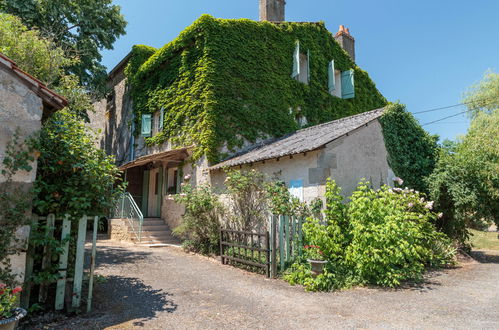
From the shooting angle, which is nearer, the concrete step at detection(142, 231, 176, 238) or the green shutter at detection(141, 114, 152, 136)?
the concrete step at detection(142, 231, 176, 238)

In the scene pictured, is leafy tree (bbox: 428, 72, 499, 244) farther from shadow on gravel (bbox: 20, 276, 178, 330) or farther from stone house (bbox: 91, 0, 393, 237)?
shadow on gravel (bbox: 20, 276, 178, 330)

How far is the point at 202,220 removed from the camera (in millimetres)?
9727

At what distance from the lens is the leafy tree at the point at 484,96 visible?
808 inches

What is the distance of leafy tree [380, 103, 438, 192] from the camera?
9.94 m

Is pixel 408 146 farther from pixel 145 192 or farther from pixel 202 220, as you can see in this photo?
→ pixel 145 192

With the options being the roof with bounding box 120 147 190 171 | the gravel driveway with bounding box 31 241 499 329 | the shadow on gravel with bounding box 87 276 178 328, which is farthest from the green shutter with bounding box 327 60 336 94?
the shadow on gravel with bounding box 87 276 178 328

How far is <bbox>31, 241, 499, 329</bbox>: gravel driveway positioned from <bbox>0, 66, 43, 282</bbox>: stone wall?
127 cm

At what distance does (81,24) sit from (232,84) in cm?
883

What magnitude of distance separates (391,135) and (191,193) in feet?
22.3

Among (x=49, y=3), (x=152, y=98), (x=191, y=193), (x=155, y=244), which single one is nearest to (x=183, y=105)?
(x=152, y=98)

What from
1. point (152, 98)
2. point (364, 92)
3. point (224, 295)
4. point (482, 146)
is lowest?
point (224, 295)

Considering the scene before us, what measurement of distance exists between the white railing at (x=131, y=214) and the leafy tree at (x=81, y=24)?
6.74 m

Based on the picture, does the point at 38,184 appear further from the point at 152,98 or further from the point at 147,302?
the point at 152,98

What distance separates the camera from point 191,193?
999 centimetres
